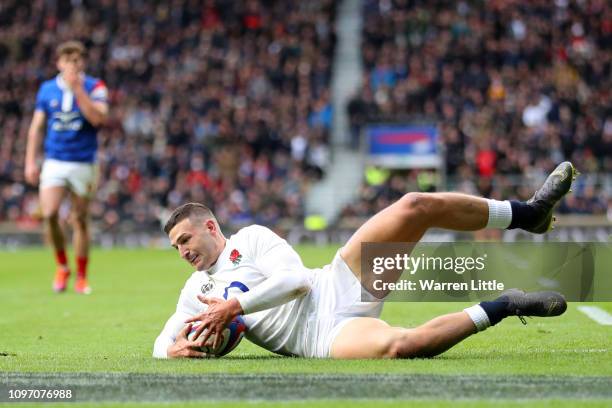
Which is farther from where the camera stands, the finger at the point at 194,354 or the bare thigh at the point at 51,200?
the bare thigh at the point at 51,200

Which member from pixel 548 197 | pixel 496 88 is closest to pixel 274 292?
pixel 548 197

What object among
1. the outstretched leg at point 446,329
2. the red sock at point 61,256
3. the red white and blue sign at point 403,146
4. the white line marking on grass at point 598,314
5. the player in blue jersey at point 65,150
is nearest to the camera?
the outstretched leg at point 446,329

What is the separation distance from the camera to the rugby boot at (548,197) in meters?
6.30

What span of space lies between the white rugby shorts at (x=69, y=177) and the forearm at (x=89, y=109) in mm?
506

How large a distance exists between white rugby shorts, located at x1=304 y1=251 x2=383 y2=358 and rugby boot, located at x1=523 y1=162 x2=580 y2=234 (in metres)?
1.12

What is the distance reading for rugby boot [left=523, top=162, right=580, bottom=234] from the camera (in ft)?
20.7

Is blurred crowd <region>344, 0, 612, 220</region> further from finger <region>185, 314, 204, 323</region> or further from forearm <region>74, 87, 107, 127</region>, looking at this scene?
finger <region>185, 314, 204, 323</region>

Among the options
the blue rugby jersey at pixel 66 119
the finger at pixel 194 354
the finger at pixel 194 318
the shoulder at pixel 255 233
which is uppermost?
the blue rugby jersey at pixel 66 119

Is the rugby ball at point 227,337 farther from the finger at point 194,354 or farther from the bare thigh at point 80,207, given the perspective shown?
the bare thigh at point 80,207

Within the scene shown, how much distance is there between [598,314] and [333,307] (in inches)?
141

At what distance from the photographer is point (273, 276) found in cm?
564

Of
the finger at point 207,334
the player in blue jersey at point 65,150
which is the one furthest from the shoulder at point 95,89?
the finger at point 207,334

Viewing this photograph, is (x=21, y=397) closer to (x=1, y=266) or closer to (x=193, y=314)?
(x=193, y=314)

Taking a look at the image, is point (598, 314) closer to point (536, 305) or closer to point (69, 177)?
point (536, 305)
